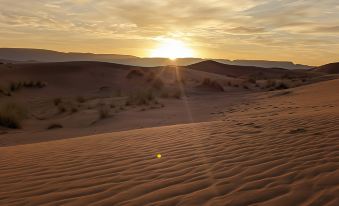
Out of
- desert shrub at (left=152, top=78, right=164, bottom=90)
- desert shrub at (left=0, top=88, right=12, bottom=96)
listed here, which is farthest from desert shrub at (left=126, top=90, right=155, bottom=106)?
desert shrub at (left=0, top=88, right=12, bottom=96)

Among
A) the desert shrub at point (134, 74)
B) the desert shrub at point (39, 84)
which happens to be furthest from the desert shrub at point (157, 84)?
the desert shrub at point (39, 84)

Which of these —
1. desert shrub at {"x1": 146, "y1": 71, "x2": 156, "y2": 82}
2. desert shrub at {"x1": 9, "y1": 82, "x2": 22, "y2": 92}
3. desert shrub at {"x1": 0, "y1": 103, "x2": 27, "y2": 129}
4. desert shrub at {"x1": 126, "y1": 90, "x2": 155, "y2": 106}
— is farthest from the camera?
desert shrub at {"x1": 146, "y1": 71, "x2": 156, "y2": 82}

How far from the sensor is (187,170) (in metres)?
5.03

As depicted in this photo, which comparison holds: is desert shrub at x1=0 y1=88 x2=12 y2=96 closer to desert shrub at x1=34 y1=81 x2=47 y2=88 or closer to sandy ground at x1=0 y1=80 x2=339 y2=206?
desert shrub at x1=34 y1=81 x2=47 y2=88

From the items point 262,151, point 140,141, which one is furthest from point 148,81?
point 262,151

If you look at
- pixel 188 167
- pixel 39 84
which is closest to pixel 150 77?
pixel 39 84

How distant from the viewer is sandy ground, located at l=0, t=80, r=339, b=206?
3.99m

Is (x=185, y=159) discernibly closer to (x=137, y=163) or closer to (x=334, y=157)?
(x=137, y=163)

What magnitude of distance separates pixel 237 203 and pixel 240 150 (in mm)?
2388

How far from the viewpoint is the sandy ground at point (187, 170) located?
399cm

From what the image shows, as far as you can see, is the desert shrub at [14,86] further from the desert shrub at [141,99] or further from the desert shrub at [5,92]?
the desert shrub at [141,99]

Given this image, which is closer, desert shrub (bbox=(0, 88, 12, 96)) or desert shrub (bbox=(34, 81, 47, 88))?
desert shrub (bbox=(0, 88, 12, 96))

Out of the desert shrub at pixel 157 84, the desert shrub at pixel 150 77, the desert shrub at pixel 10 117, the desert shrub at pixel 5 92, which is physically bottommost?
the desert shrub at pixel 10 117

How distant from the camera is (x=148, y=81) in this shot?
114 feet
